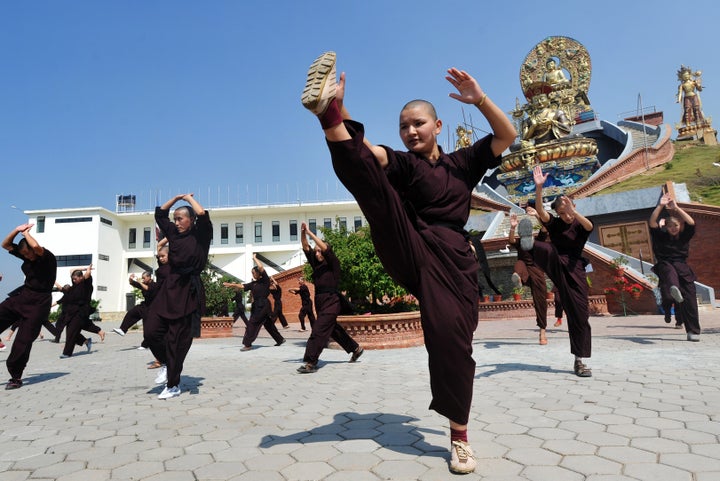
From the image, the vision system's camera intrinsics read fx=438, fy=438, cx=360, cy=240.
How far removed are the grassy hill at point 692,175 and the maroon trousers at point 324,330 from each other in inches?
889

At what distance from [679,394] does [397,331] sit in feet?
18.8

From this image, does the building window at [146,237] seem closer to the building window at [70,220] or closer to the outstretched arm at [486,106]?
the building window at [70,220]

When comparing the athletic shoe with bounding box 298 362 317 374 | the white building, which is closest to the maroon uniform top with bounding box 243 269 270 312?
the athletic shoe with bounding box 298 362 317 374

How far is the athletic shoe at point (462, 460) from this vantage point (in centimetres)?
228

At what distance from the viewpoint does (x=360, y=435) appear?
304cm

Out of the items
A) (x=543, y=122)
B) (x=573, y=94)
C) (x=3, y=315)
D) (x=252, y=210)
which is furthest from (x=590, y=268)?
(x=252, y=210)

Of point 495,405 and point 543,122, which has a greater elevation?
point 543,122

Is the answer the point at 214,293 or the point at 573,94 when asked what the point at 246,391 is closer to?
the point at 214,293

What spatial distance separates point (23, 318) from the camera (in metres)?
6.17

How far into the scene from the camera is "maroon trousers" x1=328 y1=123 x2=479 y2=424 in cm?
223

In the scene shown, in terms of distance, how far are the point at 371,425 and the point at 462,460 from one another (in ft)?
3.64

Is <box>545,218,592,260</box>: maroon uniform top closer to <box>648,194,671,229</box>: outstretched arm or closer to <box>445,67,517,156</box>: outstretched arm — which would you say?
<box>648,194,671,229</box>: outstretched arm

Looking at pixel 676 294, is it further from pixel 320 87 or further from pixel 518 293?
pixel 518 293

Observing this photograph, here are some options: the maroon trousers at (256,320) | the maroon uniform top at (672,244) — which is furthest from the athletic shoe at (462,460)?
the maroon trousers at (256,320)
